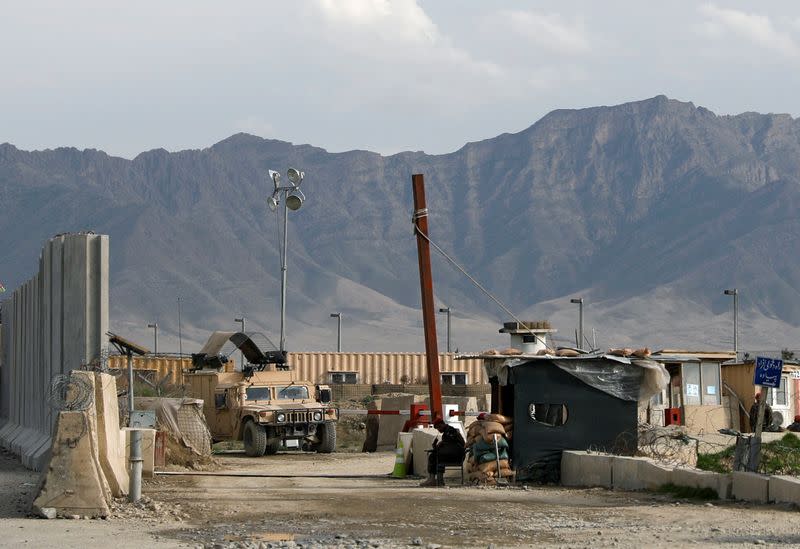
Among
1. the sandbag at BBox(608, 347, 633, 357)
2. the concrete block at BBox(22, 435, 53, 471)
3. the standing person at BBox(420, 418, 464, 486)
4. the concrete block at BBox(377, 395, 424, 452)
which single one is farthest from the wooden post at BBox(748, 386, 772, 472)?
the concrete block at BBox(377, 395, 424, 452)

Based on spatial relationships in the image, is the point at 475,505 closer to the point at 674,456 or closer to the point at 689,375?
the point at 674,456

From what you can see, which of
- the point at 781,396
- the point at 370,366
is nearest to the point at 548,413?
the point at 781,396

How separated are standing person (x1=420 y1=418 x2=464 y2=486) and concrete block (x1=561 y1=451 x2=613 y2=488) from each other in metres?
1.63

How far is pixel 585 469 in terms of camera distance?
21.2 meters

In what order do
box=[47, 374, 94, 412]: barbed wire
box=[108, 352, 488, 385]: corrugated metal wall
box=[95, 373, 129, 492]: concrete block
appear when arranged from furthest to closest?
box=[108, 352, 488, 385]: corrugated metal wall < box=[95, 373, 129, 492]: concrete block < box=[47, 374, 94, 412]: barbed wire

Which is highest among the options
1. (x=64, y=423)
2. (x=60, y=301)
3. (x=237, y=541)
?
(x=60, y=301)

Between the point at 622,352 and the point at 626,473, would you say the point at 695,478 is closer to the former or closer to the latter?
the point at 626,473

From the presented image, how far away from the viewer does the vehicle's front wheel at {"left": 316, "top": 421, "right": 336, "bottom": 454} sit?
33.2 metres

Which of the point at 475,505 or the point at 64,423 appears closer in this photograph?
the point at 64,423

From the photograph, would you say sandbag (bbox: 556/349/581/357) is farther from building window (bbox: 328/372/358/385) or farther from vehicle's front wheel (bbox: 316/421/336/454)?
building window (bbox: 328/372/358/385)

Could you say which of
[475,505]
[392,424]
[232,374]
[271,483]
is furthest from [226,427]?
[475,505]

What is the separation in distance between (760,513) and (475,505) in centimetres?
369

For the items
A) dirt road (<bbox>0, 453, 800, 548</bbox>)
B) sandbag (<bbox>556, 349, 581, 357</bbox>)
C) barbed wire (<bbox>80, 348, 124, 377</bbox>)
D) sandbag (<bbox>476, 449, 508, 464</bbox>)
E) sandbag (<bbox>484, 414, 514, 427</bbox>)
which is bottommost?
dirt road (<bbox>0, 453, 800, 548</bbox>)

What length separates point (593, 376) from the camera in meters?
22.5
